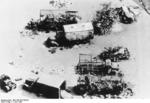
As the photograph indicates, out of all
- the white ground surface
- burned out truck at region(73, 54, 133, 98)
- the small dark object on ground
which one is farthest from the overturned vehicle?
the small dark object on ground

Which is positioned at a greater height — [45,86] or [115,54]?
[115,54]

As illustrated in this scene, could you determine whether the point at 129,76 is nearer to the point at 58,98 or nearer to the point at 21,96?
the point at 58,98

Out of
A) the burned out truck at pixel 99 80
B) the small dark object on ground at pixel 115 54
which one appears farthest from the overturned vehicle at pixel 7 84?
the small dark object on ground at pixel 115 54

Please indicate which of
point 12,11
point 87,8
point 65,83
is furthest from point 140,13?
point 12,11

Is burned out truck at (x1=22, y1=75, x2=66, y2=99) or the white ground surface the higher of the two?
the white ground surface

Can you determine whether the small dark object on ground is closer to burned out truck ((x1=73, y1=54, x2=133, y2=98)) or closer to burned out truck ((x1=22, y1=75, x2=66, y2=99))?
burned out truck ((x1=73, y1=54, x2=133, y2=98))

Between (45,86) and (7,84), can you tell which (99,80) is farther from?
(7,84)

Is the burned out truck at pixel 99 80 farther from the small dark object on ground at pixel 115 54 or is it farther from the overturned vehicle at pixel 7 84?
the overturned vehicle at pixel 7 84

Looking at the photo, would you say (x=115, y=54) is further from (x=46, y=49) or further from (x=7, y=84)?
(x=7, y=84)

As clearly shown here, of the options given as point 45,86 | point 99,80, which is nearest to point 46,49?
point 45,86
